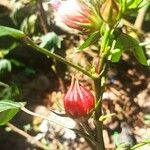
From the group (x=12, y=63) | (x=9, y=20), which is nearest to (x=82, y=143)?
(x=12, y=63)

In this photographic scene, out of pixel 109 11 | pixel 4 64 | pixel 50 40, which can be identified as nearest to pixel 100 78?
pixel 109 11

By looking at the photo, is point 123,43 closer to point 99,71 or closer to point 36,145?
point 99,71

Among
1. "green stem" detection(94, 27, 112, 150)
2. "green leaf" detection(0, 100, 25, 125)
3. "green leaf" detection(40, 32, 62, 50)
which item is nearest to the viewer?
"green stem" detection(94, 27, 112, 150)

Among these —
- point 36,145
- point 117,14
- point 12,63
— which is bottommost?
point 36,145

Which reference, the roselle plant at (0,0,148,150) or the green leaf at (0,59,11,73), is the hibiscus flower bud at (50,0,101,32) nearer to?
the roselle plant at (0,0,148,150)

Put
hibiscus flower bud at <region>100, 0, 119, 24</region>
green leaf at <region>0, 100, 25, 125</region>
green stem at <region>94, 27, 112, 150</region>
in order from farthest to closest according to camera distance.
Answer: green leaf at <region>0, 100, 25, 125</region>
green stem at <region>94, 27, 112, 150</region>
hibiscus flower bud at <region>100, 0, 119, 24</region>

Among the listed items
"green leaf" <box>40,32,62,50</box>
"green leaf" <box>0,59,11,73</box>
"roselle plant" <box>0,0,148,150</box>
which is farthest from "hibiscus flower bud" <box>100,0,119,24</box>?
"green leaf" <box>0,59,11,73</box>
